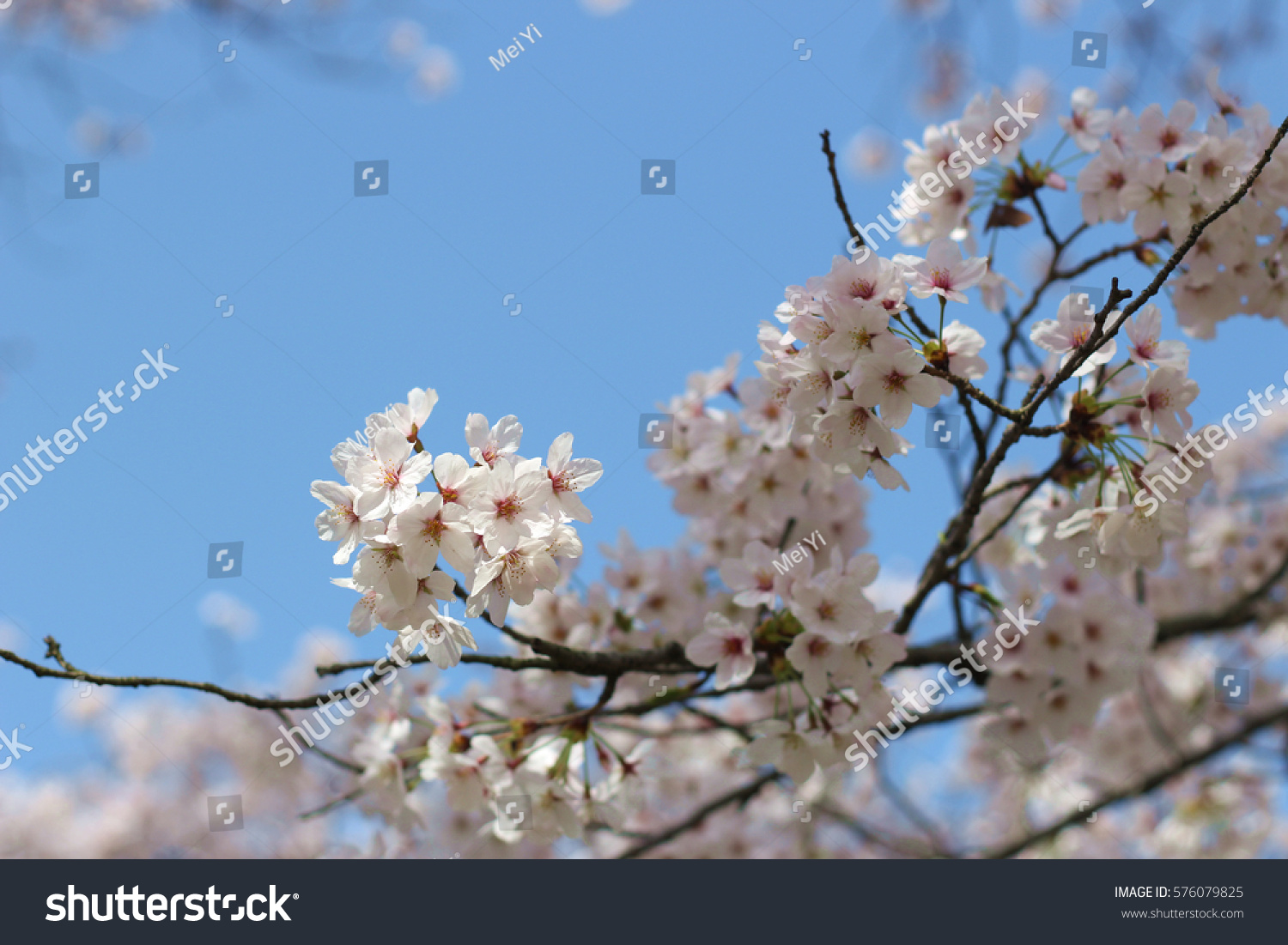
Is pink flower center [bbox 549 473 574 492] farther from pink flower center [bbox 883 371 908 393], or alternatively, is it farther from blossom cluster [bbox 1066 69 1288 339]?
blossom cluster [bbox 1066 69 1288 339]

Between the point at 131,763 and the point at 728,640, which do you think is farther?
the point at 131,763

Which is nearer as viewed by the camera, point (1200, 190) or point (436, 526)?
point (436, 526)

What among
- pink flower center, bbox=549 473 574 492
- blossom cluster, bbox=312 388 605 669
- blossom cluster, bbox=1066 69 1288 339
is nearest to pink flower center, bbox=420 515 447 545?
blossom cluster, bbox=312 388 605 669

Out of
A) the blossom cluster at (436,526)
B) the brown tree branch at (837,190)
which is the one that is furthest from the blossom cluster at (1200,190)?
the blossom cluster at (436,526)

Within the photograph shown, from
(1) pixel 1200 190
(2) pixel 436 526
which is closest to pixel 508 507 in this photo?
(2) pixel 436 526

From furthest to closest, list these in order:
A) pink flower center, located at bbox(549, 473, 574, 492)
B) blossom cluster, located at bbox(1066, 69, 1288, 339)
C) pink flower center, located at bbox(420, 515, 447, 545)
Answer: blossom cluster, located at bbox(1066, 69, 1288, 339) < pink flower center, located at bbox(549, 473, 574, 492) < pink flower center, located at bbox(420, 515, 447, 545)

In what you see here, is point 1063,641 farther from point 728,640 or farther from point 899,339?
point 899,339

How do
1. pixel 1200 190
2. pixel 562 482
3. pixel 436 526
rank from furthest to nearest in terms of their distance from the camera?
pixel 1200 190 → pixel 562 482 → pixel 436 526

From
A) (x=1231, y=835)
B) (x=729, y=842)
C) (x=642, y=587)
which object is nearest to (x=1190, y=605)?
(x=1231, y=835)

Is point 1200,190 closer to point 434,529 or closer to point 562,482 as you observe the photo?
point 562,482

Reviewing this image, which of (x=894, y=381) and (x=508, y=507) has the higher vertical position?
(x=894, y=381)
